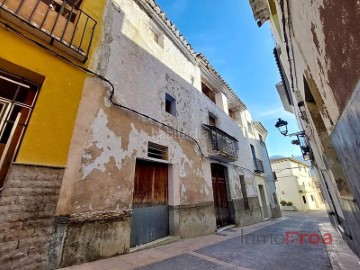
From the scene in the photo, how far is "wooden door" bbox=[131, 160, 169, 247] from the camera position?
4633 millimetres

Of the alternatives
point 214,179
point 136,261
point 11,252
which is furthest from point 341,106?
point 214,179

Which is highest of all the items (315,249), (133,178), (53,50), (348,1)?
(53,50)

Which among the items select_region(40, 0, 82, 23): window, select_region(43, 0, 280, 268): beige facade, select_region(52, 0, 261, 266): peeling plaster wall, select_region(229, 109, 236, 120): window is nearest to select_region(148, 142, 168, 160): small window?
select_region(43, 0, 280, 268): beige facade

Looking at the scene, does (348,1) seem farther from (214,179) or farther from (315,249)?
(214,179)

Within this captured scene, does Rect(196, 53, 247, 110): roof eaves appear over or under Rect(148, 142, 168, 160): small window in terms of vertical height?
over

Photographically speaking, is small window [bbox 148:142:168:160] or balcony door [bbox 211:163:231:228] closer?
small window [bbox 148:142:168:160]

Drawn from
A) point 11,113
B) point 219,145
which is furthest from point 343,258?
point 11,113

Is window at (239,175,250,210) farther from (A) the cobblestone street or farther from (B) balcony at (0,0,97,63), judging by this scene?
(B) balcony at (0,0,97,63)

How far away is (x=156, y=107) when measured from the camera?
6066mm

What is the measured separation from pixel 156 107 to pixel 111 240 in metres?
3.83

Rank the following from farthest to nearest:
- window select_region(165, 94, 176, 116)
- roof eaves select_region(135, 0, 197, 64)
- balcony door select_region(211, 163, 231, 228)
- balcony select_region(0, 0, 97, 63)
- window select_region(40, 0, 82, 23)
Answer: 1. balcony door select_region(211, 163, 231, 228)
2. roof eaves select_region(135, 0, 197, 64)
3. window select_region(165, 94, 176, 116)
4. window select_region(40, 0, 82, 23)
5. balcony select_region(0, 0, 97, 63)

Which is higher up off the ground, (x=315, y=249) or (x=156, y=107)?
(x=156, y=107)

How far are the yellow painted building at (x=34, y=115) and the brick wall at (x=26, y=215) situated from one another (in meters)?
0.01

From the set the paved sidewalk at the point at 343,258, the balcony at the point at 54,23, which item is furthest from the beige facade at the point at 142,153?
the paved sidewalk at the point at 343,258
